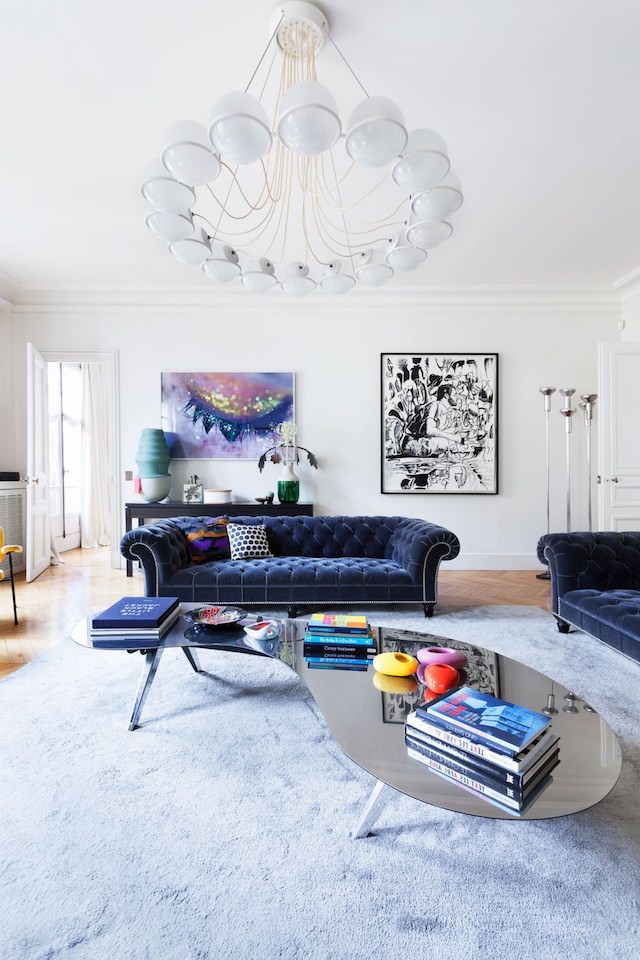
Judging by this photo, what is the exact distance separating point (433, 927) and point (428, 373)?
4.94 metres

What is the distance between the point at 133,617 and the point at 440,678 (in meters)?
1.32

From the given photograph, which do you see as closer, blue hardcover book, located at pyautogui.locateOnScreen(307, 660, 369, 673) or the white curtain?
blue hardcover book, located at pyautogui.locateOnScreen(307, 660, 369, 673)

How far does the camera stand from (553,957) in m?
1.12

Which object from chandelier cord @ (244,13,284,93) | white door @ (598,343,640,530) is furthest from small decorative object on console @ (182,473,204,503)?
white door @ (598,343,640,530)

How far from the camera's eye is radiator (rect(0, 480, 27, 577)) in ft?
17.0

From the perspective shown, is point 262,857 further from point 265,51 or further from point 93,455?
point 93,455

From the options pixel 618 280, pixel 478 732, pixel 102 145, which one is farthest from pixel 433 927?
pixel 618 280

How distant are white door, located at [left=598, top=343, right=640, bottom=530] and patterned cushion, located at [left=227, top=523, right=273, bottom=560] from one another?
315cm

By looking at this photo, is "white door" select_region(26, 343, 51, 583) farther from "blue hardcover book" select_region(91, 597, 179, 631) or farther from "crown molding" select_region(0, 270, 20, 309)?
"blue hardcover book" select_region(91, 597, 179, 631)

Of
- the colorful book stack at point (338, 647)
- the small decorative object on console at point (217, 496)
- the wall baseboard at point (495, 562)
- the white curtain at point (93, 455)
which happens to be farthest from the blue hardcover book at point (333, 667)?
the white curtain at point (93, 455)

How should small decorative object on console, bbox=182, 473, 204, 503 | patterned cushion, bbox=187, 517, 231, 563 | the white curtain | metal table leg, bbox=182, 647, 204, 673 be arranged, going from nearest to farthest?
metal table leg, bbox=182, 647, 204, 673
patterned cushion, bbox=187, 517, 231, 563
small decorative object on console, bbox=182, 473, 204, 503
the white curtain

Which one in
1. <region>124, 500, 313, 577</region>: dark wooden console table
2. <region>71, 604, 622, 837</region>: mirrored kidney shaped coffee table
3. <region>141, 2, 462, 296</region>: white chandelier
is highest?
<region>141, 2, 462, 296</region>: white chandelier

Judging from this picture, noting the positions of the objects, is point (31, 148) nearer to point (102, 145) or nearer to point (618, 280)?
point (102, 145)

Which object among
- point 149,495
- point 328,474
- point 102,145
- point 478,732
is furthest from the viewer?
point 328,474
